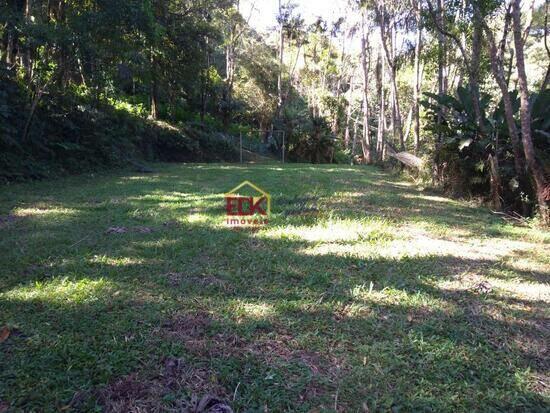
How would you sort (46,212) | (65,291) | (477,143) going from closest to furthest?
(65,291) → (46,212) → (477,143)

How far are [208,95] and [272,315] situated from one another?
19.3 meters

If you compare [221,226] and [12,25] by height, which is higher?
[12,25]

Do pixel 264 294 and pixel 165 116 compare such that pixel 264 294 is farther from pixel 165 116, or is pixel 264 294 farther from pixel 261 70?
pixel 261 70

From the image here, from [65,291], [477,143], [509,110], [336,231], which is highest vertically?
[509,110]

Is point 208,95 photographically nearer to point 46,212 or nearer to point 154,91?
point 154,91

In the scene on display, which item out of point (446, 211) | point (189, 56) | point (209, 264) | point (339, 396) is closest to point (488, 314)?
point (339, 396)

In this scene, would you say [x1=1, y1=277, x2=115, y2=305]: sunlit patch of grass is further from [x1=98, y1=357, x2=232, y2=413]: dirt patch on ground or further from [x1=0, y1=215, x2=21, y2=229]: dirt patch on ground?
[x1=0, y1=215, x2=21, y2=229]: dirt patch on ground

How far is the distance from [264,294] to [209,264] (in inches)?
31.0

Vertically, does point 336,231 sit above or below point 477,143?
below

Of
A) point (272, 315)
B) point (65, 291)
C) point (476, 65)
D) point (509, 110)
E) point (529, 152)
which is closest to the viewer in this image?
point (272, 315)

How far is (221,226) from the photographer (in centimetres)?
487

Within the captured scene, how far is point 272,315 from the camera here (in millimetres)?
2598

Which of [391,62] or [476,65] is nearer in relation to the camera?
[476,65]

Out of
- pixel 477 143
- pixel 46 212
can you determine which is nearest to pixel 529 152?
pixel 477 143
